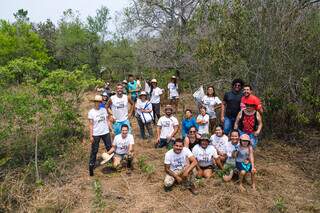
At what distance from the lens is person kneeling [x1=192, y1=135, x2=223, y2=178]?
5906mm

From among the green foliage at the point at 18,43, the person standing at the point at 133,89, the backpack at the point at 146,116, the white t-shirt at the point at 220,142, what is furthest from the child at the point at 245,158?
the green foliage at the point at 18,43

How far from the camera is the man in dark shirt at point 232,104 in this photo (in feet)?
20.7

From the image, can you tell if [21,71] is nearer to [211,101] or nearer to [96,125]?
[96,125]

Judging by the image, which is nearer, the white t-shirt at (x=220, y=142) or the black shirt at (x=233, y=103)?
the white t-shirt at (x=220, y=142)

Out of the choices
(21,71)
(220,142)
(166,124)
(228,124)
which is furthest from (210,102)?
(21,71)

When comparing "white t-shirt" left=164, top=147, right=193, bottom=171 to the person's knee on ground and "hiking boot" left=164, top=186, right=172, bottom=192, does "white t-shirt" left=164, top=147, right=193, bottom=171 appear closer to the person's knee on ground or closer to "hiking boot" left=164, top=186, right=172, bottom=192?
"hiking boot" left=164, top=186, right=172, bottom=192

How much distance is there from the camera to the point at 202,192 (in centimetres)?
547

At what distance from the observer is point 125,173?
6449 mm

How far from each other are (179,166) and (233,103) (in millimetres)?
1783

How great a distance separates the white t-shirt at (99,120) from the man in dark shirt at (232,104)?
8.35 ft

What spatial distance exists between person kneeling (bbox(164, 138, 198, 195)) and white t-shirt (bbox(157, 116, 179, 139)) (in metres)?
1.63

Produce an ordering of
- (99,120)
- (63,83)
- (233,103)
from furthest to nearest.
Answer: (63,83) < (233,103) < (99,120)

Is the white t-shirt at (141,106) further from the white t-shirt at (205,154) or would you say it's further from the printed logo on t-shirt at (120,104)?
the white t-shirt at (205,154)

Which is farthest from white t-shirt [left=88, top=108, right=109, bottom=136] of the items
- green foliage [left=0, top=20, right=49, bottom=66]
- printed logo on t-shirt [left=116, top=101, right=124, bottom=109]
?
green foliage [left=0, top=20, right=49, bottom=66]
